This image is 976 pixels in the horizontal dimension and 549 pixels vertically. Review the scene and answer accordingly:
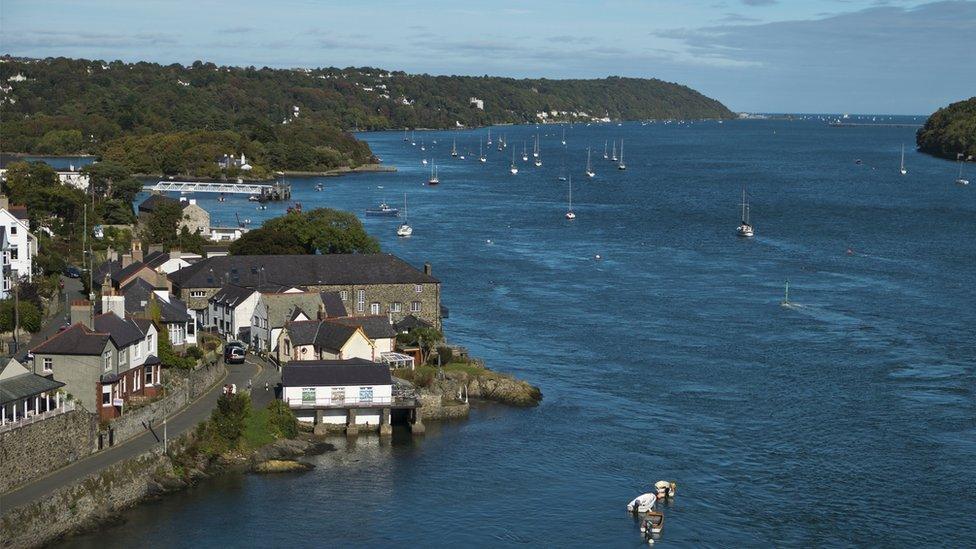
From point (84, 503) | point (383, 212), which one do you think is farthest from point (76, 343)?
point (383, 212)

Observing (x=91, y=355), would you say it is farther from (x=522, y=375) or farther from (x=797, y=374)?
(x=797, y=374)

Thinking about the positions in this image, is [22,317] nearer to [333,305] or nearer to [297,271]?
[333,305]

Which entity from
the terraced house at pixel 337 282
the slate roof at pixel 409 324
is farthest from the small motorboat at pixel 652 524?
the terraced house at pixel 337 282

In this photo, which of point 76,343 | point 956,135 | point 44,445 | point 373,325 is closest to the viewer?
point 44,445

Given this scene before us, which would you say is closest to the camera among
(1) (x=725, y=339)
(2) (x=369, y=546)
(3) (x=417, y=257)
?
(2) (x=369, y=546)

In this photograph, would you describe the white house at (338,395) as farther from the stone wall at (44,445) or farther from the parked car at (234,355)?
the stone wall at (44,445)

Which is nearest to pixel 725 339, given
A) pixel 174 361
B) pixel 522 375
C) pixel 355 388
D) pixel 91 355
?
pixel 522 375
